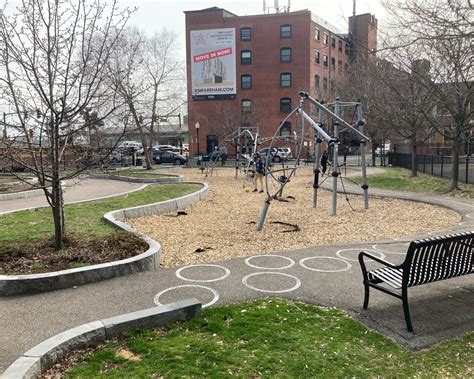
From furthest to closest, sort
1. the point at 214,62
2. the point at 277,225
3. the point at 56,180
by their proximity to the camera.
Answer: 1. the point at 214,62
2. the point at 277,225
3. the point at 56,180

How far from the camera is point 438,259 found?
4621mm

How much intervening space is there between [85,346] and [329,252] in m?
4.62

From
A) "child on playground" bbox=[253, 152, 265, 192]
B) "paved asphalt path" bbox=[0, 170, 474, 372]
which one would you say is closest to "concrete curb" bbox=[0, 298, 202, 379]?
"paved asphalt path" bbox=[0, 170, 474, 372]

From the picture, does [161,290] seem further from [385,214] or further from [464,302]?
[385,214]

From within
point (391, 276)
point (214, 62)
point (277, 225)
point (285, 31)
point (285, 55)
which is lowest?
point (277, 225)

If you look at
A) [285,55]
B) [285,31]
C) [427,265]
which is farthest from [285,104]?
[427,265]

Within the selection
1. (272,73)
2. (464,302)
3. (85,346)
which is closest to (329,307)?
(464,302)

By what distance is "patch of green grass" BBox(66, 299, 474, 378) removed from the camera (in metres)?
3.48

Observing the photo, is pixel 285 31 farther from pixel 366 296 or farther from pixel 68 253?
pixel 366 296

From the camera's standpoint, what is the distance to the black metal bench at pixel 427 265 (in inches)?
169

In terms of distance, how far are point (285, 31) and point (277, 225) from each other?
48125 mm

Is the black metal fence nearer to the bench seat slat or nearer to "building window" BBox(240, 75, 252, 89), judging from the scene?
the bench seat slat

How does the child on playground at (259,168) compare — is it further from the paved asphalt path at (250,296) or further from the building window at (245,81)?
the building window at (245,81)

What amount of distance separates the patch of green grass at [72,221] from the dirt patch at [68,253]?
57 centimetres
